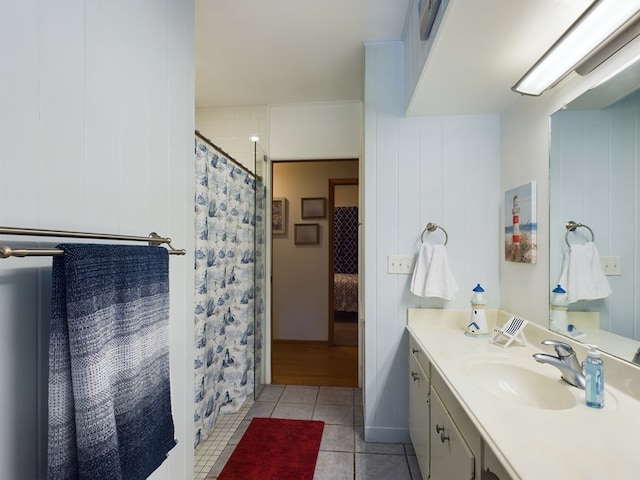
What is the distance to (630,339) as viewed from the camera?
1032mm

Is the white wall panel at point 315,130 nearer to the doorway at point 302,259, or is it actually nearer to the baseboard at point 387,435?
the doorway at point 302,259

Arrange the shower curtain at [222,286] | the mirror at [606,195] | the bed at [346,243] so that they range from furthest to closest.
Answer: the bed at [346,243] < the shower curtain at [222,286] < the mirror at [606,195]

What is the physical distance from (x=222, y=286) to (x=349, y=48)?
182cm

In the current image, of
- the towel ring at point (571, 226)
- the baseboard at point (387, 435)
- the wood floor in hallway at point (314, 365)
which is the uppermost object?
the towel ring at point (571, 226)

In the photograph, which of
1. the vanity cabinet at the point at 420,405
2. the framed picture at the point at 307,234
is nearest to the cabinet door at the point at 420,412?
the vanity cabinet at the point at 420,405

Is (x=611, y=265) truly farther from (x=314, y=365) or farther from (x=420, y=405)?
(x=314, y=365)

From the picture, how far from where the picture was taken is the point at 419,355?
5.39 ft

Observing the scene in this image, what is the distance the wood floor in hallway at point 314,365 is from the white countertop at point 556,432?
1.98 metres

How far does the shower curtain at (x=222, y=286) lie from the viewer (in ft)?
6.49

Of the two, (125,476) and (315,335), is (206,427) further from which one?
(315,335)

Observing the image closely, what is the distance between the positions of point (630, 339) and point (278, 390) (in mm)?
2441

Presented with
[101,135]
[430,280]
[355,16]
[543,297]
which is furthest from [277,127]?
[543,297]

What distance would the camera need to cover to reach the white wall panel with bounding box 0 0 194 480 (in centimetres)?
63

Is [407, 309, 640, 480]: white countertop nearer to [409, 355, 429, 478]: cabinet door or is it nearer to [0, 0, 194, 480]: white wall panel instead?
[409, 355, 429, 478]: cabinet door
